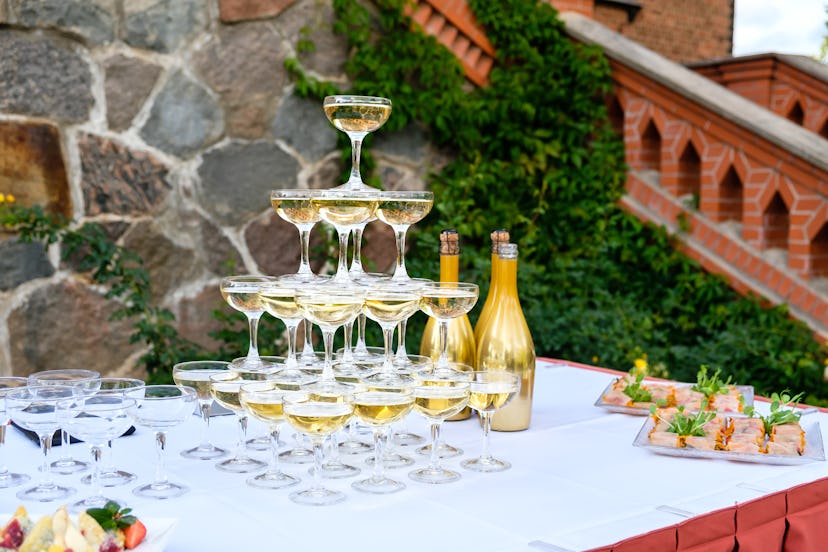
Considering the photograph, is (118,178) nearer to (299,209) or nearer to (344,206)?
(299,209)

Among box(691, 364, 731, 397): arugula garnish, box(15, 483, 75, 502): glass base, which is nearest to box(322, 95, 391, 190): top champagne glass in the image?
box(15, 483, 75, 502): glass base

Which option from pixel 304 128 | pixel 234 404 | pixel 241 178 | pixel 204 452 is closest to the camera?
pixel 234 404

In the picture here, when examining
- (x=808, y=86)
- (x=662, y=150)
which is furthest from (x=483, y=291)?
(x=808, y=86)

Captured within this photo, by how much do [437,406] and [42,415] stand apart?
0.67m

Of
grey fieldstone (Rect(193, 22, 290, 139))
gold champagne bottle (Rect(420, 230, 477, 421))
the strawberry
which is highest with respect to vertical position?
grey fieldstone (Rect(193, 22, 290, 139))

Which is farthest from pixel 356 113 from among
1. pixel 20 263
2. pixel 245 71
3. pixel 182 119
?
pixel 245 71

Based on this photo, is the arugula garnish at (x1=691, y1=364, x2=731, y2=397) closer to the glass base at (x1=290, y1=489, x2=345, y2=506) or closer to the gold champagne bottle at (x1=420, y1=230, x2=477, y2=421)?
the gold champagne bottle at (x1=420, y1=230, x2=477, y2=421)

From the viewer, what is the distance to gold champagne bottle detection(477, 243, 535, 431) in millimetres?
2055

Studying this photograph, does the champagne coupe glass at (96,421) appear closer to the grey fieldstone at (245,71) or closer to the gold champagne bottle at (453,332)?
the gold champagne bottle at (453,332)

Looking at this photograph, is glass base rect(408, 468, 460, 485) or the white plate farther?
glass base rect(408, 468, 460, 485)

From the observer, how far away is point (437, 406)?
1.66m

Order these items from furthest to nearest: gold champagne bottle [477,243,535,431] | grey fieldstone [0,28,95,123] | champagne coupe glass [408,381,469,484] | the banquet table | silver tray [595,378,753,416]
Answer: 1. grey fieldstone [0,28,95,123]
2. silver tray [595,378,753,416]
3. gold champagne bottle [477,243,535,431]
4. champagne coupe glass [408,381,469,484]
5. the banquet table

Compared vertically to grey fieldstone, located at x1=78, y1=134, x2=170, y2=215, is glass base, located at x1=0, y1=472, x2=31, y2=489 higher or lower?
lower

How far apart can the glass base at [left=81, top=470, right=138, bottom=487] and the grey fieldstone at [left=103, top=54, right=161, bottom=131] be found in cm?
267
